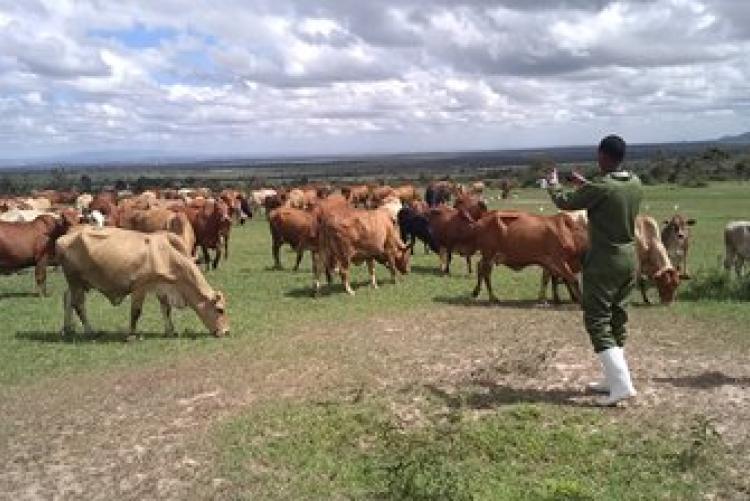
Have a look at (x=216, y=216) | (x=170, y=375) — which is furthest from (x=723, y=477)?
(x=216, y=216)

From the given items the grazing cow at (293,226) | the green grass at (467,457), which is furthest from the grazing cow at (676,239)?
the green grass at (467,457)

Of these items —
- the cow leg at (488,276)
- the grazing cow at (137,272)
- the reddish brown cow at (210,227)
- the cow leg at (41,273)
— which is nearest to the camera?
the grazing cow at (137,272)

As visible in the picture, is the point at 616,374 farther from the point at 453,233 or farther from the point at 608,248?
the point at 453,233

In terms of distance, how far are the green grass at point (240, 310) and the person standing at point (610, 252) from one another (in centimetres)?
521

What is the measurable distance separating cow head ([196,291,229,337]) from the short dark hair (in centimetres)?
698

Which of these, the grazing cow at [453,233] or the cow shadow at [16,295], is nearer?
the cow shadow at [16,295]

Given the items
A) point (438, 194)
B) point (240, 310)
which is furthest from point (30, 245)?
point (438, 194)

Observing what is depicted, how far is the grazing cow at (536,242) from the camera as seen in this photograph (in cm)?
1519

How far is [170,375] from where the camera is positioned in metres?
11.2

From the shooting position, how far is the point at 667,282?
14789 mm

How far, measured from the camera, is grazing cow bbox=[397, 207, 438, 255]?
22812mm

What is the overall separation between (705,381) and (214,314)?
7.24 m

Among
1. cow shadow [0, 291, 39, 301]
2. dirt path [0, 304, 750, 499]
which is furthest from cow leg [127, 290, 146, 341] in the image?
cow shadow [0, 291, 39, 301]

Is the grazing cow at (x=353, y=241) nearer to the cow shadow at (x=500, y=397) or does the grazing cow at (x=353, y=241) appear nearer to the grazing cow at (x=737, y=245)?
the grazing cow at (x=737, y=245)
